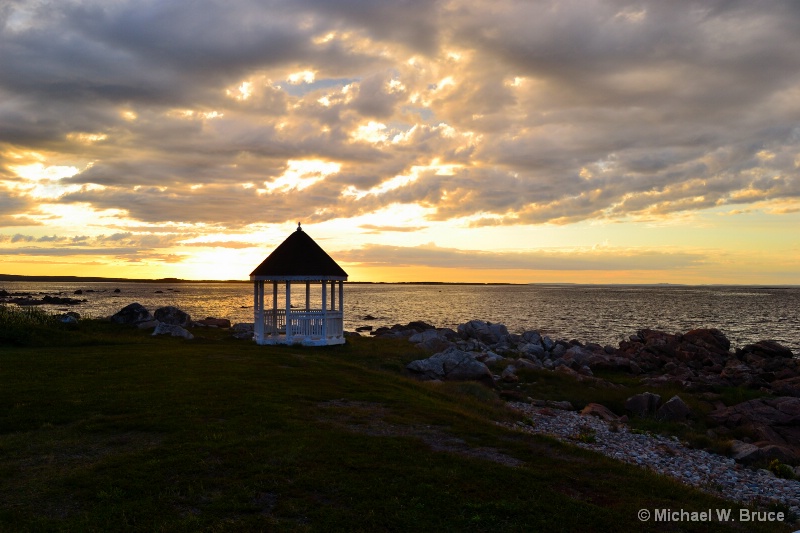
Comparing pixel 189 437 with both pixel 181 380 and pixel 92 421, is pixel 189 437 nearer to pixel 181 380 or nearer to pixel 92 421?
pixel 92 421

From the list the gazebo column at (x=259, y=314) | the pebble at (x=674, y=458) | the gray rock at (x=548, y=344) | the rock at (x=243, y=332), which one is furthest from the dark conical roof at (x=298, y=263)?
the gray rock at (x=548, y=344)

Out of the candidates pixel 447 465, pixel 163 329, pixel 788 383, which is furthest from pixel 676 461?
pixel 163 329

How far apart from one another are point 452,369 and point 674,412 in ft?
26.6

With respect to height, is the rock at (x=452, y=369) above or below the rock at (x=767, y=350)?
above

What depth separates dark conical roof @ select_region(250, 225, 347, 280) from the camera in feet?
86.3

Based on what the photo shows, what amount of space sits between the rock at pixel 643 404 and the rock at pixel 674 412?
1.41 feet

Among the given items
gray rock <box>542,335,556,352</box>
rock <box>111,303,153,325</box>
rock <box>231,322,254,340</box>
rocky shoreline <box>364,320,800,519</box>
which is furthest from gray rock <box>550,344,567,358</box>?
rock <box>111,303,153,325</box>

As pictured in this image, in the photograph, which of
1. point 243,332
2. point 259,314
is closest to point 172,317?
point 243,332

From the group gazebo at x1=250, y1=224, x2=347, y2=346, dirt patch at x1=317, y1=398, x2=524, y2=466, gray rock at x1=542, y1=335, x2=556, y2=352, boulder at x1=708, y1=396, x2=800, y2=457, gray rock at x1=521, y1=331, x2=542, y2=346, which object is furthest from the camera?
gray rock at x1=521, y1=331, x2=542, y2=346

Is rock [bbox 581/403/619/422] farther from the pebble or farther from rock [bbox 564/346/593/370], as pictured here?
rock [bbox 564/346/593/370]

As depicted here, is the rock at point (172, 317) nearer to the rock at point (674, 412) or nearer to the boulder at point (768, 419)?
the rock at point (674, 412)

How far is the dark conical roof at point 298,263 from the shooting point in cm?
2630

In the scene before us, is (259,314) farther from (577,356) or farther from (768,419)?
(768,419)

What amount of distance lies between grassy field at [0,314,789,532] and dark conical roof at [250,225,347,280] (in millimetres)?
10581
